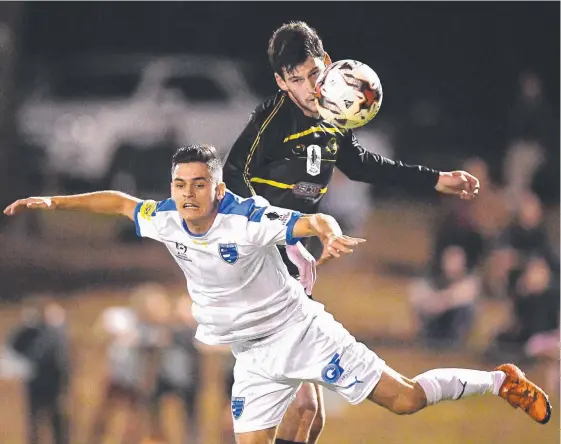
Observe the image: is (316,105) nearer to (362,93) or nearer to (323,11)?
(362,93)

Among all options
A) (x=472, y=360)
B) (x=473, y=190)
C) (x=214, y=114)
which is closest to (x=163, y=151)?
(x=214, y=114)

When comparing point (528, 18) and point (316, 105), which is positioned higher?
point (528, 18)

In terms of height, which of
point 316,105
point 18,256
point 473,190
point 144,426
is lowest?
point 144,426

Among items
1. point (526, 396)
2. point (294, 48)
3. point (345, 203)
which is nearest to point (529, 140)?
point (345, 203)

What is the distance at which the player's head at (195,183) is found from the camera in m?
5.86

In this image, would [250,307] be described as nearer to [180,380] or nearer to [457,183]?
[457,183]

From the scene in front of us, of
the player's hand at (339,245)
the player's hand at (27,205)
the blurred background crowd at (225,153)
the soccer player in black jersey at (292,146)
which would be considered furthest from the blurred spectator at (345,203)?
the player's hand at (339,245)

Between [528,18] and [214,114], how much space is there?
573 centimetres

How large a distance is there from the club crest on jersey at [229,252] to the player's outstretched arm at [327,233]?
0.42m

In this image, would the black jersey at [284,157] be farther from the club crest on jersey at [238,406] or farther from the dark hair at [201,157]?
the club crest on jersey at [238,406]

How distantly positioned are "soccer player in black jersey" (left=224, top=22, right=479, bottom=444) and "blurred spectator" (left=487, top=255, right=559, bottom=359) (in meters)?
5.45

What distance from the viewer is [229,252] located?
5.94 metres

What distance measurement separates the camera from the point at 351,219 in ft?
51.8

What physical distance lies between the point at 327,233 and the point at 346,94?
1285 mm
